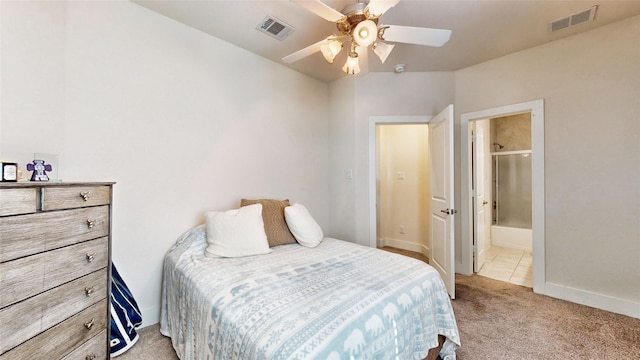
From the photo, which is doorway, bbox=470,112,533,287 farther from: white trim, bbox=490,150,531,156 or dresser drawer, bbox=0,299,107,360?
dresser drawer, bbox=0,299,107,360

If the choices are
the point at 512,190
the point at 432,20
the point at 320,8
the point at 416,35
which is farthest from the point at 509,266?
the point at 320,8

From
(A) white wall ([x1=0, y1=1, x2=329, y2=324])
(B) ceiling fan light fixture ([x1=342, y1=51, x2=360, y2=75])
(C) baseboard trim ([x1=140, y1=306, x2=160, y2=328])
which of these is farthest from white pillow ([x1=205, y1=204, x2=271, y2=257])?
(B) ceiling fan light fixture ([x1=342, y1=51, x2=360, y2=75])

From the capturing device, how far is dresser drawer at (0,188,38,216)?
0.96 metres

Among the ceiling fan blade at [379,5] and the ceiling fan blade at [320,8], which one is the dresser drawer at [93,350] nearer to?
the ceiling fan blade at [320,8]

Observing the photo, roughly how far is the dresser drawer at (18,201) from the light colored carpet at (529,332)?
1.24 metres

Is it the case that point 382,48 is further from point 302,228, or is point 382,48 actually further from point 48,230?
point 48,230

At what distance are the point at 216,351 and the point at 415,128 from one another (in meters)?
4.00

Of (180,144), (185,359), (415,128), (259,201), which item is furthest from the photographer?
(415,128)

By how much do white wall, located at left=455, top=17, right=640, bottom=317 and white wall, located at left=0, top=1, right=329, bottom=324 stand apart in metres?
2.89

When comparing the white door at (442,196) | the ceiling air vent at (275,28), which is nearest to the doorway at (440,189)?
the white door at (442,196)

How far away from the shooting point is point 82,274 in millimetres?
1271

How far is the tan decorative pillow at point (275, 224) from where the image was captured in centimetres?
220

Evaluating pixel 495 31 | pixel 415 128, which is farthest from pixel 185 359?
pixel 415 128

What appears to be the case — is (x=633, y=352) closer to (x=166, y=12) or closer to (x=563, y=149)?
(x=563, y=149)
